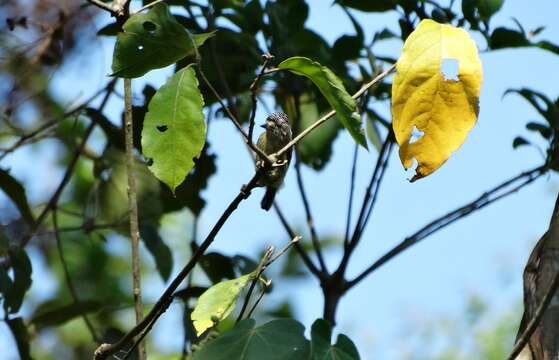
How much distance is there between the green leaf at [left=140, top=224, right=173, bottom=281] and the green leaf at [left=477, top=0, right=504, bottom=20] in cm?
130

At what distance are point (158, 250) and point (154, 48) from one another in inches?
52.4

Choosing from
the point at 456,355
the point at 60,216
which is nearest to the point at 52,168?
the point at 60,216

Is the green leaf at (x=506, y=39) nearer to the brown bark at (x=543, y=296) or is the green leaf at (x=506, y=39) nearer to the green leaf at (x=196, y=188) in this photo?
the brown bark at (x=543, y=296)

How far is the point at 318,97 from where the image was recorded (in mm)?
3021

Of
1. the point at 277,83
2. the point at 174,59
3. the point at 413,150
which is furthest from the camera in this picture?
the point at 277,83

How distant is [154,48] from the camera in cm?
178

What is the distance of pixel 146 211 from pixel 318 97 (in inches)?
28.0

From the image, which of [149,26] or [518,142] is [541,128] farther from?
[149,26]

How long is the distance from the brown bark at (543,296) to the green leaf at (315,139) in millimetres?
1339

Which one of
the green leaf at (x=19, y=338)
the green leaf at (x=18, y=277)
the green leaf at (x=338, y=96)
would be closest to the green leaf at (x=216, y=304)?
the green leaf at (x=338, y=96)

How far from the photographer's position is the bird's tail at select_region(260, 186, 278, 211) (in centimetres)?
289

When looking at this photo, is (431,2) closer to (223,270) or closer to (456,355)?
(223,270)

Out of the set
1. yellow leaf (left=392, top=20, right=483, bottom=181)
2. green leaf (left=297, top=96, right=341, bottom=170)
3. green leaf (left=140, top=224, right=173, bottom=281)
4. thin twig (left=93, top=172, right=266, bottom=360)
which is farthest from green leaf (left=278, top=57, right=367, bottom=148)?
green leaf (left=297, top=96, right=341, bottom=170)

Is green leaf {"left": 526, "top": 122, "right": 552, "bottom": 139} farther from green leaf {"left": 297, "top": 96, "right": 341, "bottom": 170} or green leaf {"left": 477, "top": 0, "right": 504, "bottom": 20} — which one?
green leaf {"left": 297, "top": 96, "right": 341, "bottom": 170}
